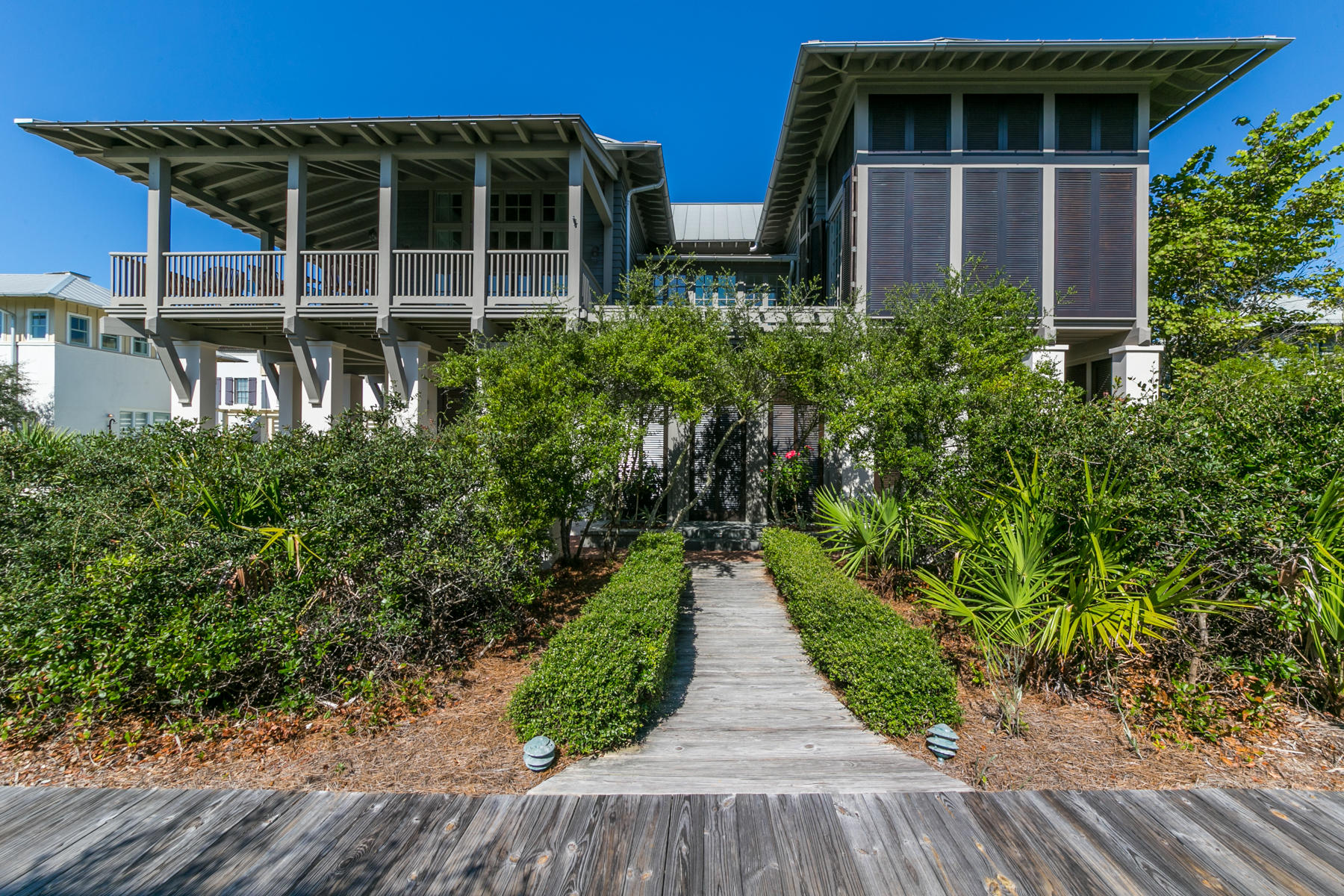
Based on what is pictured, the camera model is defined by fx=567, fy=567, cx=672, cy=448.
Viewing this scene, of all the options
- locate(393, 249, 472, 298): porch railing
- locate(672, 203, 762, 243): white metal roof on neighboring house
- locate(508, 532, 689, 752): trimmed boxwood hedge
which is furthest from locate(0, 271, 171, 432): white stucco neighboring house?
locate(508, 532, 689, 752): trimmed boxwood hedge

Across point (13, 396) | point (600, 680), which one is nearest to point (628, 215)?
point (600, 680)

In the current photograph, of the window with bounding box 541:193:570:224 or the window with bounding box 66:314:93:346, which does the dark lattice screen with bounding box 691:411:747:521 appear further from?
the window with bounding box 66:314:93:346

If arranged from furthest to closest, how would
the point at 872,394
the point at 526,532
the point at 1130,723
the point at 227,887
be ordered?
the point at 872,394 < the point at 526,532 < the point at 1130,723 < the point at 227,887

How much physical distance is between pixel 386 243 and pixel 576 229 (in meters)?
3.38

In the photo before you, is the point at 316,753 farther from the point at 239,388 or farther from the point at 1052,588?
the point at 239,388

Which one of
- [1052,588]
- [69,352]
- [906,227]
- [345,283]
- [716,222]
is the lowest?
[1052,588]

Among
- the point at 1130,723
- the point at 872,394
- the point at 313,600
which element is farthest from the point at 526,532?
the point at 1130,723

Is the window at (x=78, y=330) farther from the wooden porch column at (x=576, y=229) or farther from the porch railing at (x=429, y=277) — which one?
the wooden porch column at (x=576, y=229)

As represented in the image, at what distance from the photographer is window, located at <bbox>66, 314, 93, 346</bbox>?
18.3 m

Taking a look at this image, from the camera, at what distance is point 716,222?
70.2 feet

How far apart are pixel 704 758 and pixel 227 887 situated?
252cm

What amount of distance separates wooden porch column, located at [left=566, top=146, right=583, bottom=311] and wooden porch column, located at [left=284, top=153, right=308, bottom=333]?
15.8ft

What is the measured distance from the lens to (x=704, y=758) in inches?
147

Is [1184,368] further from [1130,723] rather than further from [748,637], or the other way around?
[748,637]
